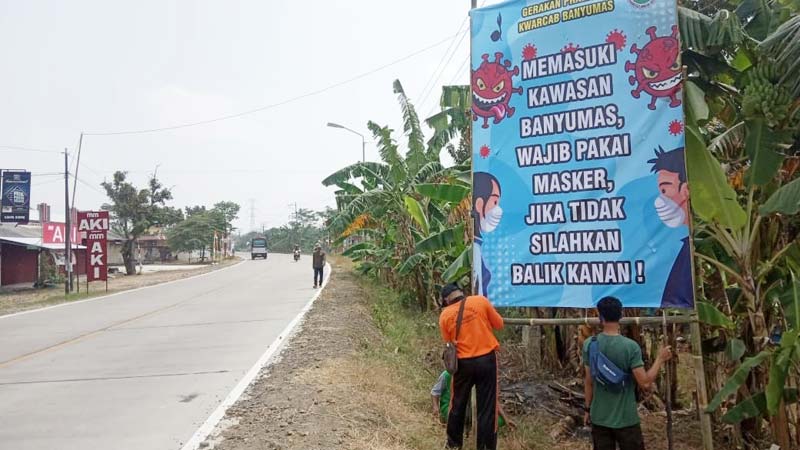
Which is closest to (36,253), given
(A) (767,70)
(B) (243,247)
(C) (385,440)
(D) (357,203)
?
(D) (357,203)

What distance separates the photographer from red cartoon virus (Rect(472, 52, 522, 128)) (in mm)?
5426

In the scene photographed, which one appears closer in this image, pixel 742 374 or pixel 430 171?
pixel 742 374

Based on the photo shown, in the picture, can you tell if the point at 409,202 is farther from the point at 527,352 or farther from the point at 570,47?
the point at 570,47

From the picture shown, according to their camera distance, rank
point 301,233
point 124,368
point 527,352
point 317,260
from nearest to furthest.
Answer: point 527,352 < point 124,368 < point 317,260 < point 301,233

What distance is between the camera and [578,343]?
23.0 ft

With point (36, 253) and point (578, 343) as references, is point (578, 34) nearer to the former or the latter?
point (578, 343)

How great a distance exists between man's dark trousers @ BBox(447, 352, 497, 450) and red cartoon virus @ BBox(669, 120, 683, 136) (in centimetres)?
230

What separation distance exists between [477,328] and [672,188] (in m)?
1.91

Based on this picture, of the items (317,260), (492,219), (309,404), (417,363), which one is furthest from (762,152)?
(317,260)

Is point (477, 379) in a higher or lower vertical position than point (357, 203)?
lower

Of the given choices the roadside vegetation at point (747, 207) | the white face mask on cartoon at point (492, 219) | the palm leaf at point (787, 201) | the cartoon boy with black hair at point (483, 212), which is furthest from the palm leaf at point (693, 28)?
the white face mask on cartoon at point (492, 219)

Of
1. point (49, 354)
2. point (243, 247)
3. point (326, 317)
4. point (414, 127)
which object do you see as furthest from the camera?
point (243, 247)

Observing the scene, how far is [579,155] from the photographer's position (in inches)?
198

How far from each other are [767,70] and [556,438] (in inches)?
148
